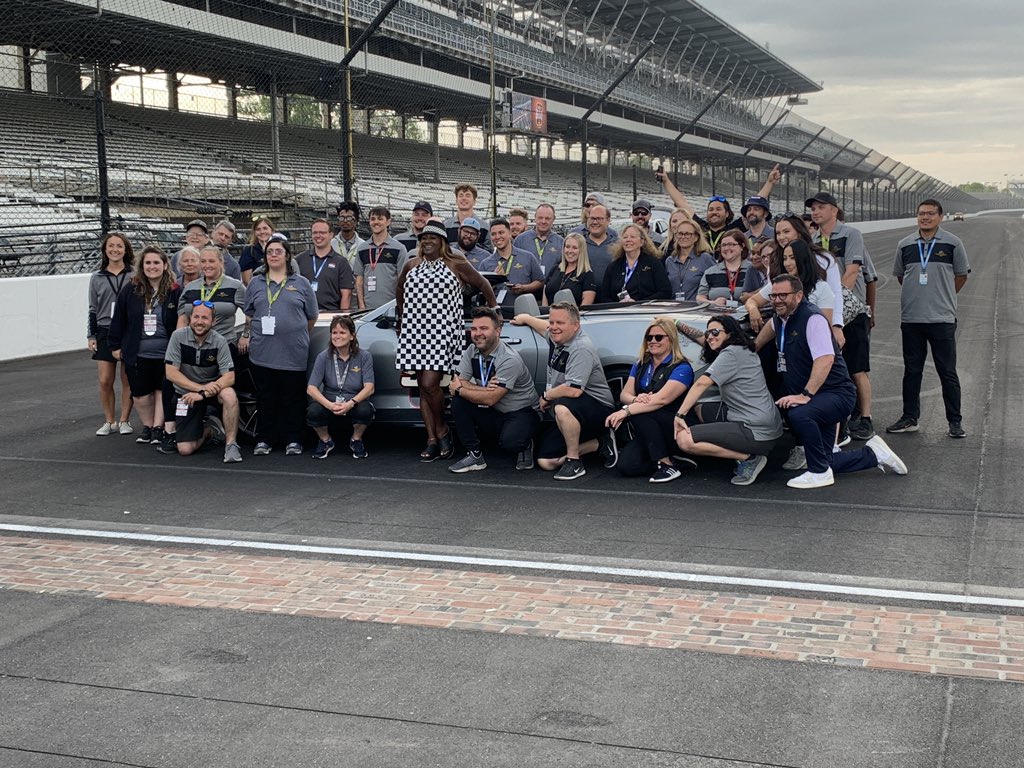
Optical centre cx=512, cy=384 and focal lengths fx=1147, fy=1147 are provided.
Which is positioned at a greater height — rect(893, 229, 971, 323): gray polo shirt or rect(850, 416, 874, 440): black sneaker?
rect(893, 229, 971, 323): gray polo shirt

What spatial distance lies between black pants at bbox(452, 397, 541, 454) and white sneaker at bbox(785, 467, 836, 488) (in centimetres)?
192

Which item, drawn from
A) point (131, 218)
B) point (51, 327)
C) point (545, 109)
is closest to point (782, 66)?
point (545, 109)

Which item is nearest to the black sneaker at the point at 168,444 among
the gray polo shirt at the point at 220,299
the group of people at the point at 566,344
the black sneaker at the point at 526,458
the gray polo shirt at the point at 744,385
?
the group of people at the point at 566,344

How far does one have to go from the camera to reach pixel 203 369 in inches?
352

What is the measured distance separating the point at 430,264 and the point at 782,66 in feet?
303

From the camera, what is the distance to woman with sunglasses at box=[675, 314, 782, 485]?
7.75m

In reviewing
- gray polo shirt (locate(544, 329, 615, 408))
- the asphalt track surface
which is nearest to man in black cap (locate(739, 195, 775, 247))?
the asphalt track surface

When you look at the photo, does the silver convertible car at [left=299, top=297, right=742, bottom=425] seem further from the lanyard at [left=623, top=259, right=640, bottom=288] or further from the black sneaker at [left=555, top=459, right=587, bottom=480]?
the black sneaker at [left=555, top=459, right=587, bottom=480]

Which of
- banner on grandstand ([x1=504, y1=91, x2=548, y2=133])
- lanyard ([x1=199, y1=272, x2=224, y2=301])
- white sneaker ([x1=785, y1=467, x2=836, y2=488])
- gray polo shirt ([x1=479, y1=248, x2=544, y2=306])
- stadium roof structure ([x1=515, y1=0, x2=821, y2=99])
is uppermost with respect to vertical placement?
stadium roof structure ([x1=515, y1=0, x2=821, y2=99])

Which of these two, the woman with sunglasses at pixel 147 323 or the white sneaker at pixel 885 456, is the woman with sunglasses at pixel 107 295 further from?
the white sneaker at pixel 885 456

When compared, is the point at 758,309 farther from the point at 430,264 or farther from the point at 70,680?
the point at 70,680

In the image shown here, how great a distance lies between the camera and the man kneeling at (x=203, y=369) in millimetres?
8805

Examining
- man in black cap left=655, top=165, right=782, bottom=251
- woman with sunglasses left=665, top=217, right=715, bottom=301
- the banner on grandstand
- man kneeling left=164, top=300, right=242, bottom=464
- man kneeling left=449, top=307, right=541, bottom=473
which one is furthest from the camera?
the banner on grandstand

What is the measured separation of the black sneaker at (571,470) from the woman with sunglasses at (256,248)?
4.11 meters
